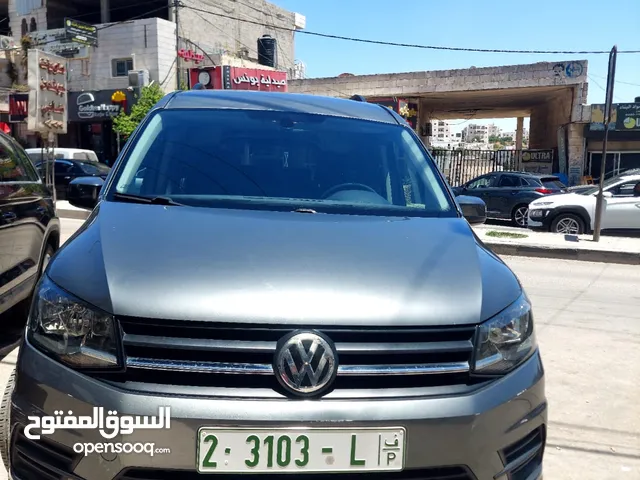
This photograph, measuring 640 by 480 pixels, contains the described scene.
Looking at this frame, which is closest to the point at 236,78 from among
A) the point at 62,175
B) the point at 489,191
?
the point at 62,175

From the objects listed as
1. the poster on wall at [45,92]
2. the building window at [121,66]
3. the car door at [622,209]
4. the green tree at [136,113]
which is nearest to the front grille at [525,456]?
the car door at [622,209]

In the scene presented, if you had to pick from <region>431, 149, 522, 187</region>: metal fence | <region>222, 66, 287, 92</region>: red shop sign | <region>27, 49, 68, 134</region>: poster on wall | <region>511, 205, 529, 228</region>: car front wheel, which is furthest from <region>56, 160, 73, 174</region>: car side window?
<region>431, 149, 522, 187</region>: metal fence

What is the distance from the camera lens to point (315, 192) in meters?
2.95

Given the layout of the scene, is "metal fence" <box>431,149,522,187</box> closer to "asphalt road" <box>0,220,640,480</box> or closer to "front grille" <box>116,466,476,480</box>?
"asphalt road" <box>0,220,640,480</box>

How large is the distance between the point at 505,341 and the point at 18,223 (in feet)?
12.1

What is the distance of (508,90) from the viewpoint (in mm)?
25219

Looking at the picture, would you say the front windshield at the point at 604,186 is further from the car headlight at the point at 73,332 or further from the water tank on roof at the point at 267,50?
the water tank on roof at the point at 267,50

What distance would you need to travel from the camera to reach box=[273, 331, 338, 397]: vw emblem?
5.77 feet

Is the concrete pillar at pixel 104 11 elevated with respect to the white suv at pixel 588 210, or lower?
elevated

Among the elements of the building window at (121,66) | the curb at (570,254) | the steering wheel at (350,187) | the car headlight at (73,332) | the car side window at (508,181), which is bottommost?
the curb at (570,254)

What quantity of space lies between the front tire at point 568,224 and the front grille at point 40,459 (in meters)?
12.4

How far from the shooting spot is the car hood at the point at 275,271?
1.82m

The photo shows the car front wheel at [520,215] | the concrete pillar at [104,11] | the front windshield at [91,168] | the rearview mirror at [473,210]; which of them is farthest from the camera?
the concrete pillar at [104,11]

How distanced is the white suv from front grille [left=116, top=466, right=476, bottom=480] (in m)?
11.6
